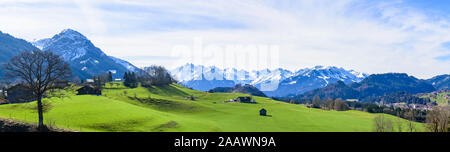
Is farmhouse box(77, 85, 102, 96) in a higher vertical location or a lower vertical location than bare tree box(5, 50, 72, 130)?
lower

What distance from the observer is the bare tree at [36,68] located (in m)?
42.0

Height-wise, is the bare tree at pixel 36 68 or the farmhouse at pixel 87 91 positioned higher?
the bare tree at pixel 36 68

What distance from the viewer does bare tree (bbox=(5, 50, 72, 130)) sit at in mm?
42000

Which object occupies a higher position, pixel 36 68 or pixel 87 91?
pixel 36 68

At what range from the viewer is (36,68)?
142 ft

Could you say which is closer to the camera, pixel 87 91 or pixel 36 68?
pixel 36 68

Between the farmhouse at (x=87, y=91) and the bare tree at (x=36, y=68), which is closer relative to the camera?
the bare tree at (x=36, y=68)

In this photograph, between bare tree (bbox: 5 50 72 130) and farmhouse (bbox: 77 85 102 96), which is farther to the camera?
farmhouse (bbox: 77 85 102 96)
